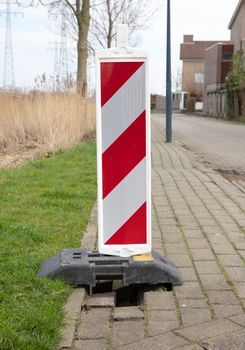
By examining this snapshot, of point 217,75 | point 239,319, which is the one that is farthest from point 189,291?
point 217,75

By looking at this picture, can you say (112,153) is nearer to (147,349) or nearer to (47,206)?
(147,349)

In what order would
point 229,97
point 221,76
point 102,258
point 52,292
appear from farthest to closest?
point 221,76, point 229,97, point 102,258, point 52,292

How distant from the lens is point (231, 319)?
3211mm

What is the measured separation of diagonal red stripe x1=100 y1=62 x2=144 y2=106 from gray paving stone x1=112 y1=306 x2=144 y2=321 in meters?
1.44

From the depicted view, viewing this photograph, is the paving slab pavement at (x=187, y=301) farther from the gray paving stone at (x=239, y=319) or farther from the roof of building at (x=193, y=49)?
the roof of building at (x=193, y=49)

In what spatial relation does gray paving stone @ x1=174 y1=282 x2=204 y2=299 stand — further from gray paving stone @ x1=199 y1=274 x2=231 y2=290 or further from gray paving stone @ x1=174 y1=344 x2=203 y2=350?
gray paving stone @ x1=174 y1=344 x2=203 y2=350

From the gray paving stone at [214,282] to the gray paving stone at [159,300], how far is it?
1.02 ft

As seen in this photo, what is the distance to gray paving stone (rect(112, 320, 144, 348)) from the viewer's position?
9.67 ft

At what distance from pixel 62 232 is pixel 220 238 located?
5.03 ft

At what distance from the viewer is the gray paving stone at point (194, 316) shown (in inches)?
125

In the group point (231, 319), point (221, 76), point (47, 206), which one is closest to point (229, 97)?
Answer: point (221, 76)

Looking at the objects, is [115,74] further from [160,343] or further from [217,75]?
[217,75]

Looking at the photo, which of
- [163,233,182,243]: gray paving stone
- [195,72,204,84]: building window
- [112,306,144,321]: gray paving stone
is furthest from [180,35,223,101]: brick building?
[112,306,144,321]: gray paving stone

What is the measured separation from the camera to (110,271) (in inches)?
147
